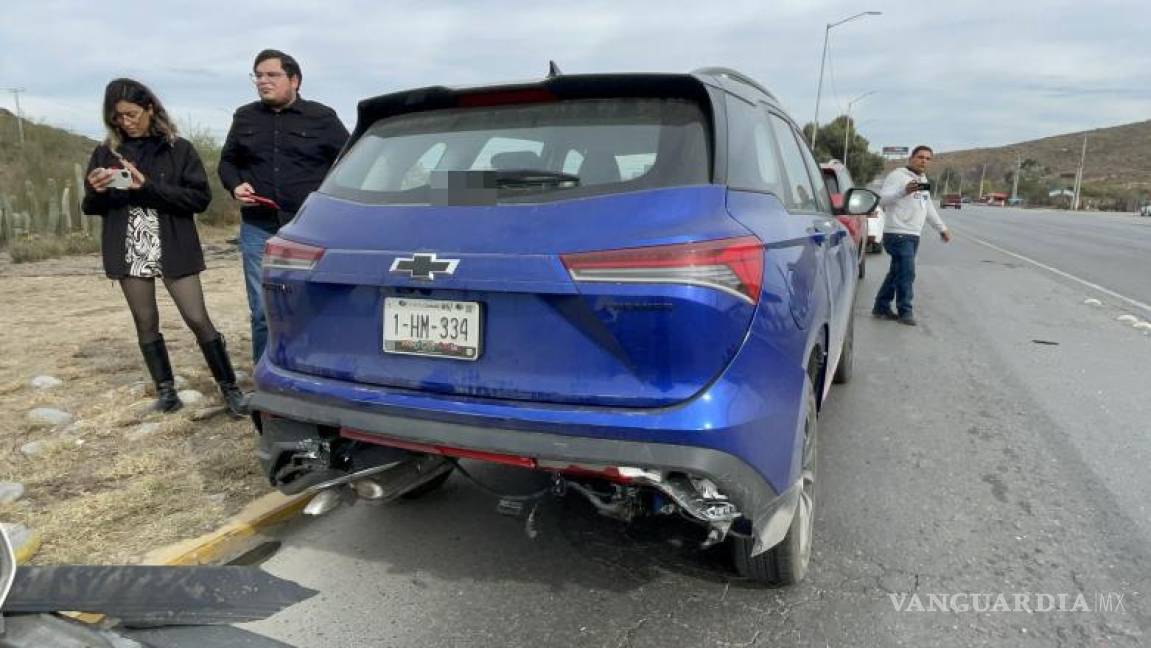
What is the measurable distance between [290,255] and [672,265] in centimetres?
128

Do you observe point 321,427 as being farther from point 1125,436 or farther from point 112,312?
point 112,312

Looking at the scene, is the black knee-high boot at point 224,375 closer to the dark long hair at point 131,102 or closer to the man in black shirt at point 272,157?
the man in black shirt at point 272,157

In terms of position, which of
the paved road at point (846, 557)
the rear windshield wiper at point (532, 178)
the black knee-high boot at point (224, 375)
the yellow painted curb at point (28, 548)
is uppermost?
the rear windshield wiper at point (532, 178)

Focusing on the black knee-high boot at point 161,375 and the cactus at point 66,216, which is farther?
the cactus at point 66,216

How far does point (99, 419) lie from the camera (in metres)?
4.31

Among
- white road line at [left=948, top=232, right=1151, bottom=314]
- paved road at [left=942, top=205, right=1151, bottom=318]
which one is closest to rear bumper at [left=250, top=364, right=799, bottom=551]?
paved road at [left=942, top=205, right=1151, bottom=318]

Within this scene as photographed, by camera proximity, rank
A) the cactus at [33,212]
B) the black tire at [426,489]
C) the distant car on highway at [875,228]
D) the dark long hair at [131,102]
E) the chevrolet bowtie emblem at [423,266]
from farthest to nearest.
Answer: the cactus at [33,212]
the distant car on highway at [875,228]
the dark long hair at [131,102]
the black tire at [426,489]
the chevrolet bowtie emblem at [423,266]

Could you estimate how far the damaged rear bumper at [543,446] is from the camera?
2047 mm

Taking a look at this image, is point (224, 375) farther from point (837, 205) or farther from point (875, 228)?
point (875, 228)

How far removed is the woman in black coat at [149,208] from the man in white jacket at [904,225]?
636 centimetres

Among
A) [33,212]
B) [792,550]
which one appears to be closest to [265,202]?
[792,550]

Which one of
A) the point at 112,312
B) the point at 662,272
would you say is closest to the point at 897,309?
the point at 662,272

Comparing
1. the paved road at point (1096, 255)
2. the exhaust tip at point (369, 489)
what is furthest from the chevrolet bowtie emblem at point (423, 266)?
the paved road at point (1096, 255)

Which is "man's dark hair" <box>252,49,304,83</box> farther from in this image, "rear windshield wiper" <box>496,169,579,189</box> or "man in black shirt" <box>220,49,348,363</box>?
"rear windshield wiper" <box>496,169,579,189</box>
